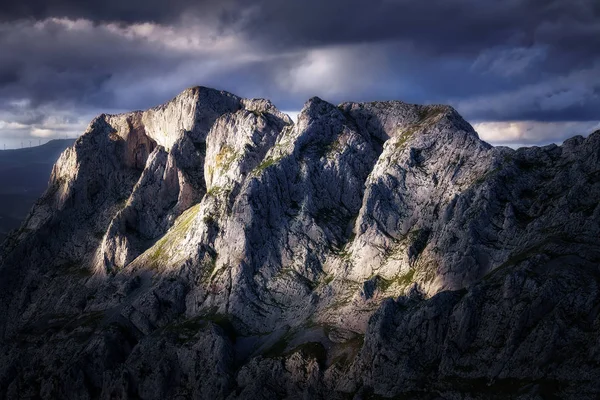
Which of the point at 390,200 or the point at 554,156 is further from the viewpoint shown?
the point at 390,200

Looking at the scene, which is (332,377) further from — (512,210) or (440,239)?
(512,210)

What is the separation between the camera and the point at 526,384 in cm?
13312

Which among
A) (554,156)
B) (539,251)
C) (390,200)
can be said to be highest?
(554,156)

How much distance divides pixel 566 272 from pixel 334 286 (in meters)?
67.4

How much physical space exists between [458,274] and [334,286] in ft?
130

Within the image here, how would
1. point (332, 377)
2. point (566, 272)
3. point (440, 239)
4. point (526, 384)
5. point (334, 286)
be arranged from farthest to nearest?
point (334, 286) → point (440, 239) → point (332, 377) → point (566, 272) → point (526, 384)

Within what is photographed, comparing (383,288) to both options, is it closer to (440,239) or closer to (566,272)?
(440,239)

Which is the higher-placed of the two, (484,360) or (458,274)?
(458,274)

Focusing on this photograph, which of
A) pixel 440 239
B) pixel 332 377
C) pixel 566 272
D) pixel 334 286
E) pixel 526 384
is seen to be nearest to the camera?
pixel 526 384

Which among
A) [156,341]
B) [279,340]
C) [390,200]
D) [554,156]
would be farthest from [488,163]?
[156,341]

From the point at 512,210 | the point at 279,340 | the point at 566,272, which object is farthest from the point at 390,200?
the point at 566,272

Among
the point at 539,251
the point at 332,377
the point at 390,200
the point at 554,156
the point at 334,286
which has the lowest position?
the point at 332,377

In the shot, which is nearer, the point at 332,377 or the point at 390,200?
the point at 332,377

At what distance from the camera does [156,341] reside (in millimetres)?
198625
